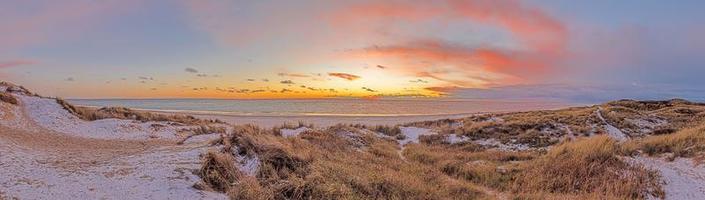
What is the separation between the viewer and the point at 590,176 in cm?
1156

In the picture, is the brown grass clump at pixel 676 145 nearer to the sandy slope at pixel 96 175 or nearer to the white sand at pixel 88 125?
the sandy slope at pixel 96 175

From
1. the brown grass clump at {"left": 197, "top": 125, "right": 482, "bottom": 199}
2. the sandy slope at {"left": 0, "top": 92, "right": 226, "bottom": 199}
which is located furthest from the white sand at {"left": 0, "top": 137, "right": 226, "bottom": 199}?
the brown grass clump at {"left": 197, "top": 125, "right": 482, "bottom": 199}

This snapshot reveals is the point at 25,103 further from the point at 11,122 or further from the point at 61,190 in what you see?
the point at 61,190

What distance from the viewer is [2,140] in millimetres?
9539

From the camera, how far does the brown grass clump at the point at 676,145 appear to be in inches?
521

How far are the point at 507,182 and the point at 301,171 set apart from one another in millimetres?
6180

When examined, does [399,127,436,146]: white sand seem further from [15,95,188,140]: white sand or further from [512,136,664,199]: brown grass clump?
[15,95,188,140]: white sand

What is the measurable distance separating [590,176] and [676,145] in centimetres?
481

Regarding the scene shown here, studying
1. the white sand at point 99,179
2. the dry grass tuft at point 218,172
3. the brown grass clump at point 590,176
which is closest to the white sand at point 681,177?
the brown grass clump at point 590,176

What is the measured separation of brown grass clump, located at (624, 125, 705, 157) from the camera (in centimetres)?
1323

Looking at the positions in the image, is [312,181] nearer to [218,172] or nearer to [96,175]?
[218,172]

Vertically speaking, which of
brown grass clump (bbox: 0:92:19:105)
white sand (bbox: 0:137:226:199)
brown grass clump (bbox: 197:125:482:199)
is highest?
brown grass clump (bbox: 0:92:19:105)

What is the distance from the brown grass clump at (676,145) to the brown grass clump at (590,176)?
1.55m

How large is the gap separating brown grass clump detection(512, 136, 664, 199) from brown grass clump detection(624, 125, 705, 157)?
1546 mm
